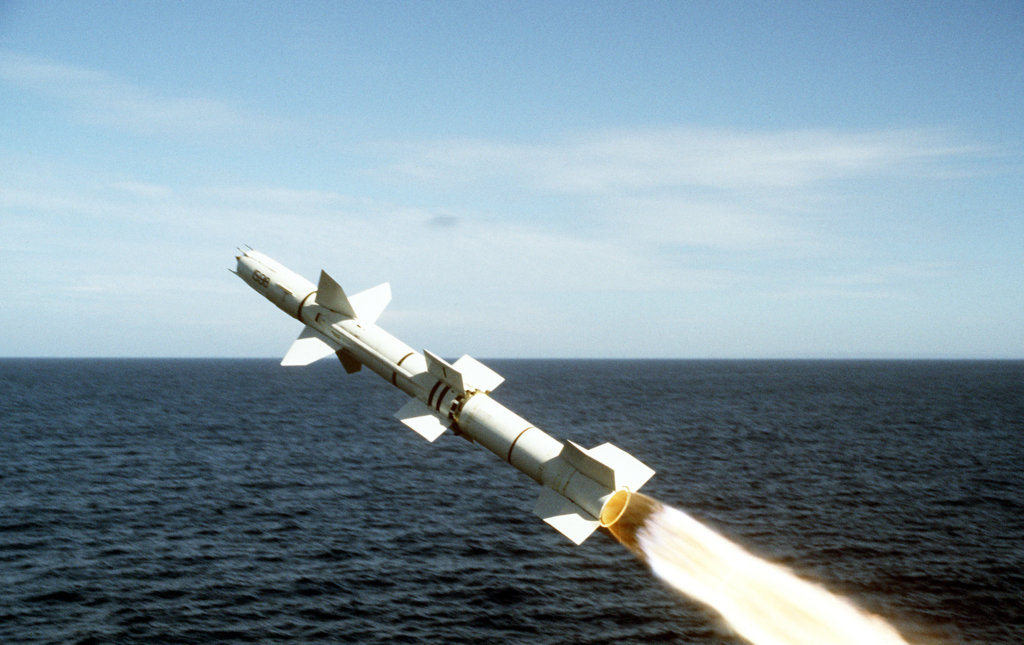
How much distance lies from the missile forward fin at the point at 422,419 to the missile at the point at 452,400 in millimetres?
35

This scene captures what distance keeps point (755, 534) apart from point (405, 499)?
32.0 m

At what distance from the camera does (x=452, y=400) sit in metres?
24.1

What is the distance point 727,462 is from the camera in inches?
3430

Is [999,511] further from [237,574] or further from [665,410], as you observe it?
[665,410]

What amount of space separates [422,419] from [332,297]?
20.3 ft

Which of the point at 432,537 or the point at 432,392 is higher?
the point at 432,392

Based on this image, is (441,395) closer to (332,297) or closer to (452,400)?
(452,400)

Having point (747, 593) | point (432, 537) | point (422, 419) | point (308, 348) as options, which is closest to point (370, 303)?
point (308, 348)

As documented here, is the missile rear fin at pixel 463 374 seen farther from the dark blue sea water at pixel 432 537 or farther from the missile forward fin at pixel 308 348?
the dark blue sea water at pixel 432 537

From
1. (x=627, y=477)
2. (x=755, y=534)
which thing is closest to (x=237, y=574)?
(x=627, y=477)

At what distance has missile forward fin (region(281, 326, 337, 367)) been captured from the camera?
2612 cm

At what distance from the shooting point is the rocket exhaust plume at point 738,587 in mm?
31453

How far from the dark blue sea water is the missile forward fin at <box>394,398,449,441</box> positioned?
64.3ft

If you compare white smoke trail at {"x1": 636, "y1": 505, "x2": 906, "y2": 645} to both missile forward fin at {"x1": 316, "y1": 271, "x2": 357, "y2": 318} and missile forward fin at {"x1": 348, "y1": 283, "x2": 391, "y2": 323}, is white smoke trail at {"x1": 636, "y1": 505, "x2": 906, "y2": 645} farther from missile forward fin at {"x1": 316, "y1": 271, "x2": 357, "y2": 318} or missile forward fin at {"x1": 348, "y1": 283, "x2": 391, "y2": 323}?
missile forward fin at {"x1": 316, "y1": 271, "x2": 357, "y2": 318}
